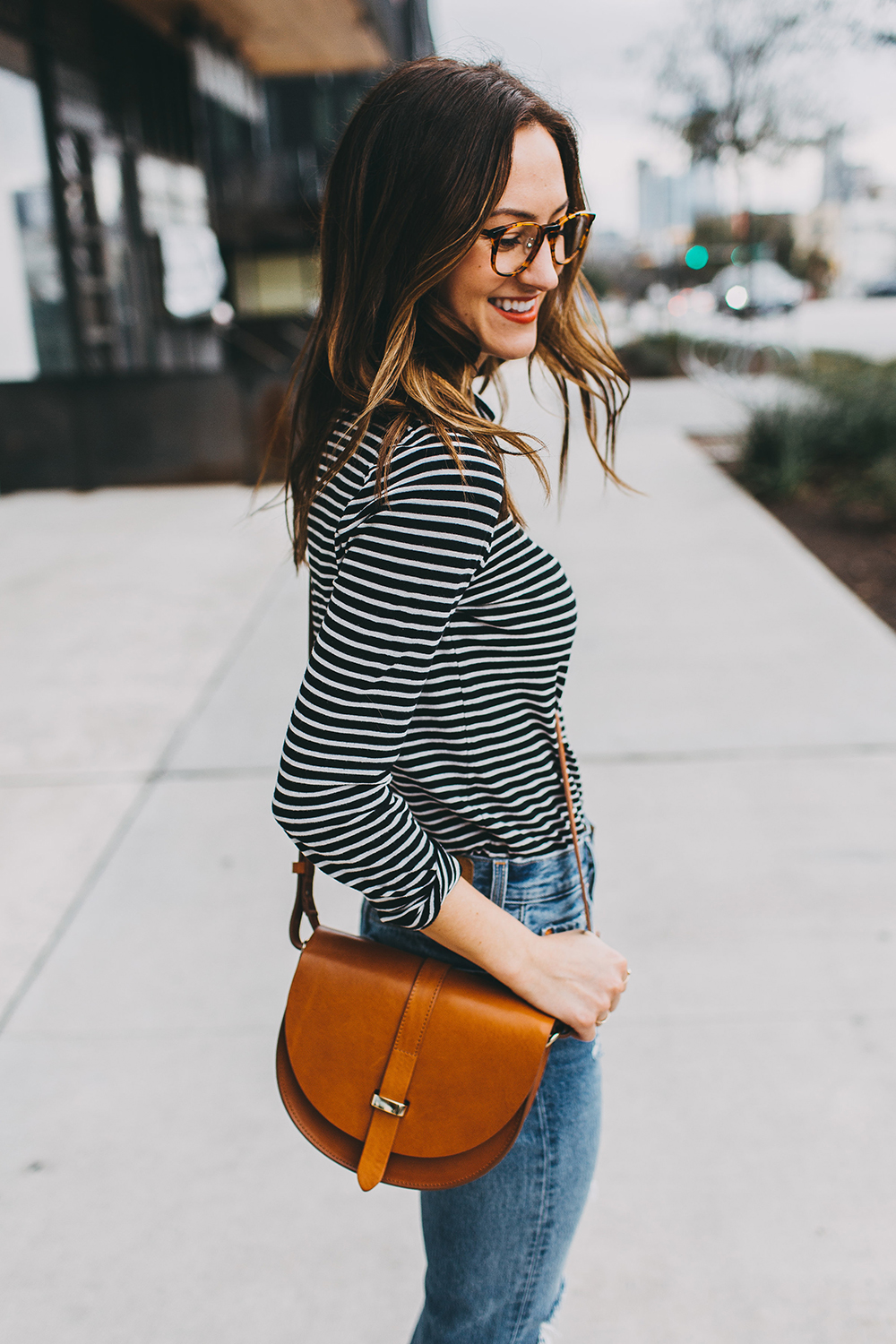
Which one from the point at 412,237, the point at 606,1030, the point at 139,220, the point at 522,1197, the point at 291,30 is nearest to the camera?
the point at 412,237

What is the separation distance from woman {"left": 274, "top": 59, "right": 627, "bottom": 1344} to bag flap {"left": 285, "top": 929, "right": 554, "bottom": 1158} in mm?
49

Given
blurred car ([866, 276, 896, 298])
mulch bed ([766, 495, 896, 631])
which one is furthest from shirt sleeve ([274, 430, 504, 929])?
blurred car ([866, 276, 896, 298])

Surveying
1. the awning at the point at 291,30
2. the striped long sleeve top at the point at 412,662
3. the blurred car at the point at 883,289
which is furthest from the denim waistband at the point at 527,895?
the blurred car at the point at 883,289

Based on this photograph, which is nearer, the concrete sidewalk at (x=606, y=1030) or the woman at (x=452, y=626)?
the woman at (x=452, y=626)

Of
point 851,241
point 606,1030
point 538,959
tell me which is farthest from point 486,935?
point 851,241

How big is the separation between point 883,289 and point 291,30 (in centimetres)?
4077

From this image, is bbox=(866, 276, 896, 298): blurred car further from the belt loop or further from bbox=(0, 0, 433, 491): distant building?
the belt loop

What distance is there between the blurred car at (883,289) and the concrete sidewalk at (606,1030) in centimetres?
4619

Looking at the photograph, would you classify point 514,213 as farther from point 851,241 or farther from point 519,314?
point 851,241

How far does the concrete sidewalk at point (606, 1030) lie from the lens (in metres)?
1.79

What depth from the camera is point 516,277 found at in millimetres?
1065

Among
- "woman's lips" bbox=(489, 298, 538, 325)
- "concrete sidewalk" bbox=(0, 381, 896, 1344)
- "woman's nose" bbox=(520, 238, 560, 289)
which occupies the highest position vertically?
"woman's nose" bbox=(520, 238, 560, 289)

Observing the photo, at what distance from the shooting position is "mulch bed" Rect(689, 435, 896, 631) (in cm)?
558

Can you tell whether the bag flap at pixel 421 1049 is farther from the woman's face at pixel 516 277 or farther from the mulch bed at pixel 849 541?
the mulch bed at pixel 849 541
